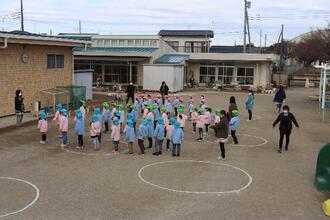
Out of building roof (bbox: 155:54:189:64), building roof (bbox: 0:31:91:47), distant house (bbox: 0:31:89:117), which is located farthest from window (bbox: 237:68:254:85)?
distant house (bbox: 0:31:89:117)

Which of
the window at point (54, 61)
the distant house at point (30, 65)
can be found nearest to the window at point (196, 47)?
the distant house at point (30, 65)

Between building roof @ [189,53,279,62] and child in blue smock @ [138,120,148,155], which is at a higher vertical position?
building roof @ [189,53,279,62]

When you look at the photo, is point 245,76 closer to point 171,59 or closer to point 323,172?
point 171,59

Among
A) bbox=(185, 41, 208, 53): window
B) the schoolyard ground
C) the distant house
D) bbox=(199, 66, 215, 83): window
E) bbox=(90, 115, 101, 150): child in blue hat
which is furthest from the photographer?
bbox=(185, 41, 208, 53): window

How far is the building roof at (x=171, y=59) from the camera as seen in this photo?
37.1 meters

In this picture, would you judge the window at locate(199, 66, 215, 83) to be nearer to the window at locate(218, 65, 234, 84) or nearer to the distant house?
the window at locate(218, 65, 234, 84)

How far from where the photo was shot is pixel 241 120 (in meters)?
20.9

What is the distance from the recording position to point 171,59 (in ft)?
124

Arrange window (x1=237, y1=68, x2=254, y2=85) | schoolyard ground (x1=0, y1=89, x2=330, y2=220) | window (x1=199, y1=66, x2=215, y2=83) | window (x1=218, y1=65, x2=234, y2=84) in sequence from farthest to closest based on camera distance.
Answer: window (x1=199, y1=66, x2=215, y2=83), window (x1=218, y1=65, x2=234, y2=84), window (x1=237, y1=68, x2=254, y2=85), schoolyard ground (x1=0, y1=89, x2=330, y2=220)

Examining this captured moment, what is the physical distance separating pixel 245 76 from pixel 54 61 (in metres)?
21.5

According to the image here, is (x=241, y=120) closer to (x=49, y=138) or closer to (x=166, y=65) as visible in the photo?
(x=49, y=138)

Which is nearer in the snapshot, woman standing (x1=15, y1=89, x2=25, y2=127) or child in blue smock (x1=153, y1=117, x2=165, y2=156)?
child in blue smock (x1=153, y1=117, x2=165, y2=156)

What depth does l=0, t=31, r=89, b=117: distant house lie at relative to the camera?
19031mm

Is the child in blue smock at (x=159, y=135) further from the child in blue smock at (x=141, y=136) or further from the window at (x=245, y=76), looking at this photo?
the window at (x=245, y=76)
